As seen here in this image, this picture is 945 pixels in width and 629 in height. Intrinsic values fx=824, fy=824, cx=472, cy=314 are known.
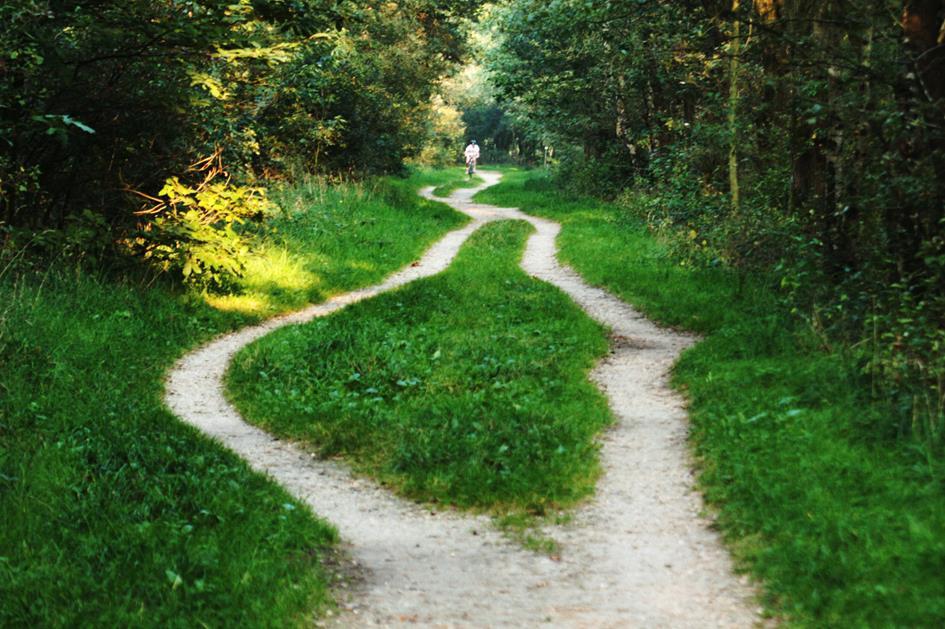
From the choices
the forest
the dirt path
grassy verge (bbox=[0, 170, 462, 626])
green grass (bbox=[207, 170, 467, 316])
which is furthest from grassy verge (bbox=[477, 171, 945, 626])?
green grass (bbox=[207, 170, 467, 316])

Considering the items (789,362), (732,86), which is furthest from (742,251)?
(789,362)

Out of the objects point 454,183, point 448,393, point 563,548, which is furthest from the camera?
point 454,183

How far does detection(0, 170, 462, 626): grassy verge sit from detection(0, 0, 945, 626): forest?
0.02 metres

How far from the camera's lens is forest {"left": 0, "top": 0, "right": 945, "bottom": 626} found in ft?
14.8

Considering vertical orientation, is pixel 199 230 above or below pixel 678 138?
below

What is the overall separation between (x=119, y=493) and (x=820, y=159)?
376 inches

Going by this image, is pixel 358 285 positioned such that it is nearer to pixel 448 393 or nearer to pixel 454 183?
pixel 448 393

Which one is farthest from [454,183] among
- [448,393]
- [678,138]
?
[448,393]

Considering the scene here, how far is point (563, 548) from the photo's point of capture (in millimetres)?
4965

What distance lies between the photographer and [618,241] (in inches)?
674

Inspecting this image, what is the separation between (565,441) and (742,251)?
6.11m

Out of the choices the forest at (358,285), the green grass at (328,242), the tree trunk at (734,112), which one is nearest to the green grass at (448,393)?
the forest at (358,285)

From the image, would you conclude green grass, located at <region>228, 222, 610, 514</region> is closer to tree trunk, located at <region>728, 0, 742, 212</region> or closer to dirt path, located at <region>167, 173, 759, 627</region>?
dirt path, located at <region>167, 173, 759, 627</region>

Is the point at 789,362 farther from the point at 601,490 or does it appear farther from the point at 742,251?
the point at 742,251
